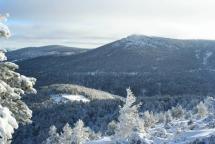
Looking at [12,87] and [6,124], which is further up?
[12,87]

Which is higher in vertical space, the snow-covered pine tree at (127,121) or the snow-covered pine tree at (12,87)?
the snow-covered pine tree at (12,87)

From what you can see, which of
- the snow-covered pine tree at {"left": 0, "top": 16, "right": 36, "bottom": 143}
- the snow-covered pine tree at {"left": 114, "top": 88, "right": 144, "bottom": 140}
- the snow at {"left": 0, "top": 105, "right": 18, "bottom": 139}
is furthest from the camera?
the snow-covered pine tree at {"left": 114, "top": 88, "right": 144, "bottom": 140}

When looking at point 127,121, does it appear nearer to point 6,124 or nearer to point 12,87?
point 12,87

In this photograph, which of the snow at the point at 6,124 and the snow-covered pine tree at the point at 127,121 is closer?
the snow at the point at 6,124

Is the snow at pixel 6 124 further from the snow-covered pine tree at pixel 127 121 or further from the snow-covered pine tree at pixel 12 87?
the snow-covered pine tree at pixel 127 121

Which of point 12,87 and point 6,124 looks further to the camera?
point 12,87

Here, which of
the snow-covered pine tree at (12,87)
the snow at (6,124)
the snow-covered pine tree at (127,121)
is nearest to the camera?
the snow at (6,124)

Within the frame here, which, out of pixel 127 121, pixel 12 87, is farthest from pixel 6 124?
pixel 127 121

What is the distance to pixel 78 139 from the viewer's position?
114 m

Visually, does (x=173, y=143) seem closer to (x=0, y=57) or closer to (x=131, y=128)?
(x=131, y=128)

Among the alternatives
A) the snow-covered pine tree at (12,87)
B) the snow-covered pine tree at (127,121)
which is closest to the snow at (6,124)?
the snow-covered pine tree at (12,87)

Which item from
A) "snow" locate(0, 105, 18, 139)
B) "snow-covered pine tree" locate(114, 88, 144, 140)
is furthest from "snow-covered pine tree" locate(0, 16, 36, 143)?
"snow-covered pine tree" locate(114, 88, 144, 140)

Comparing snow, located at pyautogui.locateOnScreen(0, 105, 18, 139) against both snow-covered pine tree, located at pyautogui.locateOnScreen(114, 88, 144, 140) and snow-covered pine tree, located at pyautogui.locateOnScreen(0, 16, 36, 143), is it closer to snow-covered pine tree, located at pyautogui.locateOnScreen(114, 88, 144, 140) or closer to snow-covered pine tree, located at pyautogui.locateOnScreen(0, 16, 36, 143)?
snow-covered pine tree, located at pyautogui.locateOnScreen(0, 16, 36, 143)

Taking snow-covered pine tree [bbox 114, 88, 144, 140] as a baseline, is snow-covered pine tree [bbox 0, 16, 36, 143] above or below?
above
